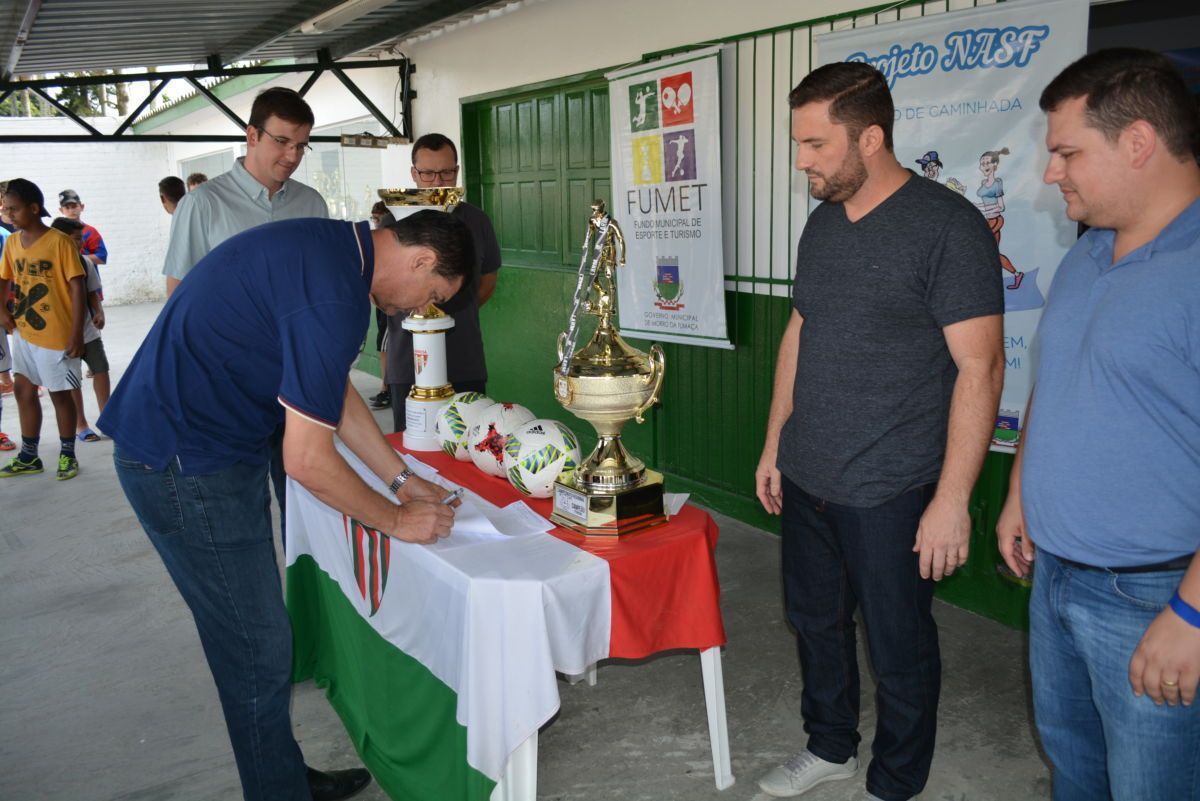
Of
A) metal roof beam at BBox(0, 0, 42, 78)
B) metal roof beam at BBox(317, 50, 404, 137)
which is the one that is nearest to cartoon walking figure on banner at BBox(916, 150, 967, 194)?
metal roof beam at BBox(0, 0, 42, 78)

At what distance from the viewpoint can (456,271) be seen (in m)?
1.82

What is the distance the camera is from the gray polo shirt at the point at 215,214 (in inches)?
115

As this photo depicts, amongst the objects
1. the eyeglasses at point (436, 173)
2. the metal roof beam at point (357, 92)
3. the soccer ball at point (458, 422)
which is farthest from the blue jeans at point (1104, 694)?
the metal roof beam at point (357, 92)

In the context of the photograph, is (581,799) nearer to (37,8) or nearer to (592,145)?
(592,145)

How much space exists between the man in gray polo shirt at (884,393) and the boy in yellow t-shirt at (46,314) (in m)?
4.73

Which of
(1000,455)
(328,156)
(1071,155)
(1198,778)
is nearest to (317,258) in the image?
(1071,155)

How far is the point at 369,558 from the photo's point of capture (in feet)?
6.99

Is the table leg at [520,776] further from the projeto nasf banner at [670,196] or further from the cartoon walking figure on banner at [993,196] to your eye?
the projeto nasf banner at [670,196]

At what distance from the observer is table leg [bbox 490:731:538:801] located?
5.97ft

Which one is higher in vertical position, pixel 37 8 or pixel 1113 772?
pixel 37 8

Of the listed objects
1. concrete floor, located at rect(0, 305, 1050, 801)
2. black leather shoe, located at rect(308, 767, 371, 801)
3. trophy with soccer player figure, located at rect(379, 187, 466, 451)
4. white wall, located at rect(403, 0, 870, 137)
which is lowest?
concrete floor, located at rect(0, 305, 1050, 801)

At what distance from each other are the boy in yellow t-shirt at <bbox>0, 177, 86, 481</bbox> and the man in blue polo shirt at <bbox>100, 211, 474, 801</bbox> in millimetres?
4018

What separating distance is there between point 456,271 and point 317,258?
Result: 273mm

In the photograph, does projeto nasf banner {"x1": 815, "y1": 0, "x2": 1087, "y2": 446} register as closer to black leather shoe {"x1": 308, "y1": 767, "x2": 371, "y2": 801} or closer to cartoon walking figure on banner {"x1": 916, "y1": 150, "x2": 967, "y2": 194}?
cartoon walking figure on banner {"x1": 916, "y1": 150, "x2": 967, "y2": 194}
